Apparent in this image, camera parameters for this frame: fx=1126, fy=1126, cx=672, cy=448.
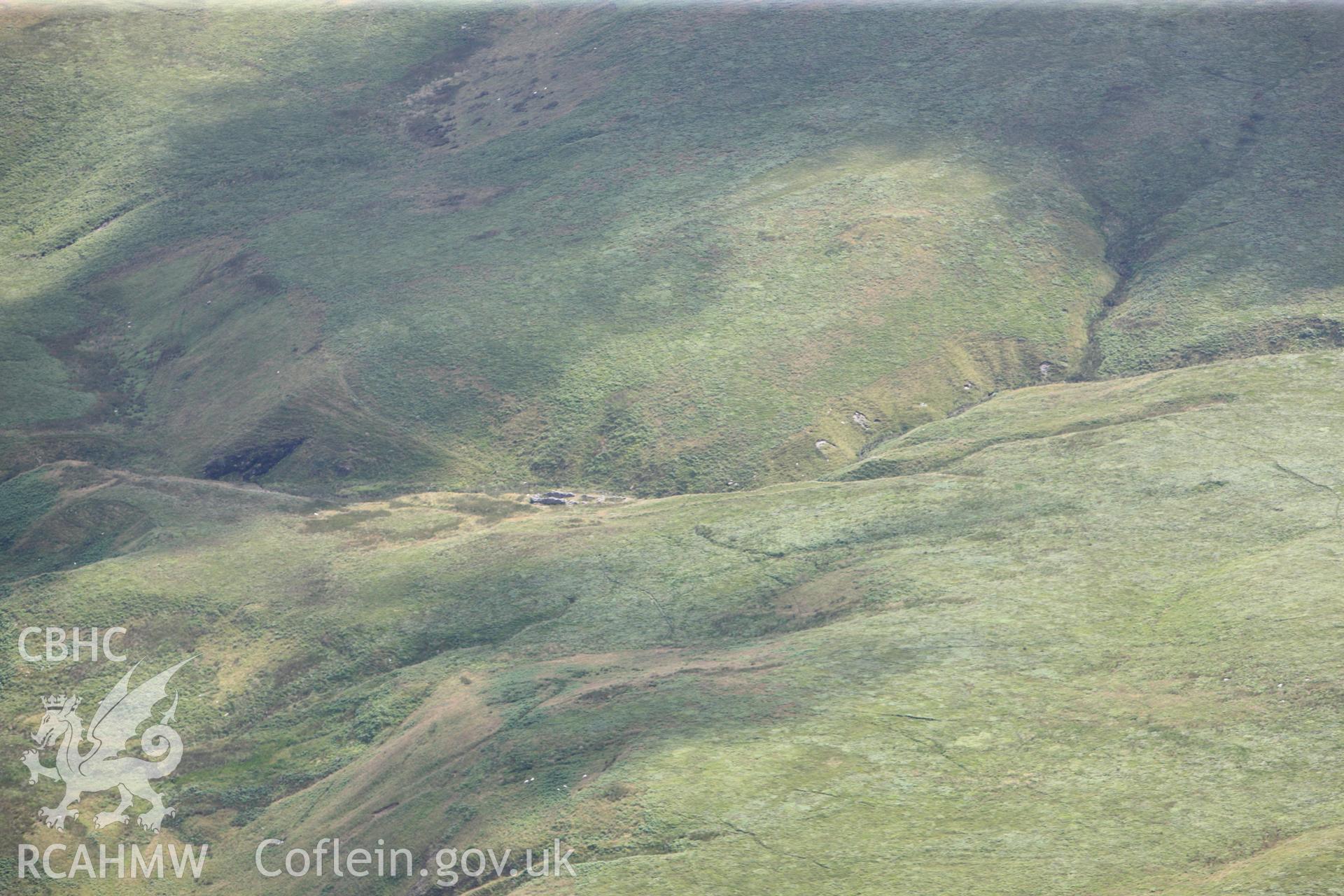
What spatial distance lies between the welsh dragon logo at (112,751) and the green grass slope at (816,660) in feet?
2.95

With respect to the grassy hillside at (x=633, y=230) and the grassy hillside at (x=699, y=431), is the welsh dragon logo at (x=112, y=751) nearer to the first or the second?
the grassy hillside at (x=699, y=431)

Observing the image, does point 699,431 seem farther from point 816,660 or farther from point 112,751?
point 112,751

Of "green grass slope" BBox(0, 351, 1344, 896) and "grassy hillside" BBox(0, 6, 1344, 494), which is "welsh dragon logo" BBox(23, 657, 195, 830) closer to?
"green grass slope" BBox(0, 351, 1344, 896)

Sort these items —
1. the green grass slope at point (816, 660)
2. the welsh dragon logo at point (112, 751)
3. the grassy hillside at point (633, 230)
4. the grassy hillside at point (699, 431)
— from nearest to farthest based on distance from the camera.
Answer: the green grass slope at point (816, 660)
the grassy hillside at point (699, 431)
the welsh dragon logo at point (112, 751)
the grassy hillside at point (633, 230)

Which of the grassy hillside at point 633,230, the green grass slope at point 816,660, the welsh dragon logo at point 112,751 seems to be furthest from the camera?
the grassy hillside at point 633,230

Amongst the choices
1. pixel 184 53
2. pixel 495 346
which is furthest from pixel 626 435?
pixel 184 53

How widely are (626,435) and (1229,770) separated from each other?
46.2 meters

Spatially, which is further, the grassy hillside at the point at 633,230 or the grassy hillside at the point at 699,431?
the grassy hillside at the point at 633,230

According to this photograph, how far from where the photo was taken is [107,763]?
47281 millimetres

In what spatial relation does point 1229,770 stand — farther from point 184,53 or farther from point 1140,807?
point 184,53

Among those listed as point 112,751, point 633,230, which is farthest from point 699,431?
point 112,751

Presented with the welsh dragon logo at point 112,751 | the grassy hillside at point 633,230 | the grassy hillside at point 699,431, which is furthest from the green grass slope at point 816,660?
the grassy hillside at point 633,230

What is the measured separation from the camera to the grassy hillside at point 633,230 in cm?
7506

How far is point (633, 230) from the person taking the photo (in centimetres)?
9062
